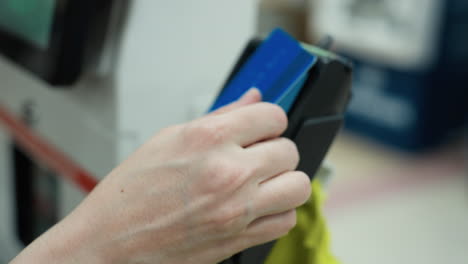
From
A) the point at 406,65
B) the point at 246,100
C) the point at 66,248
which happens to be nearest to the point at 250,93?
the point at 246,100

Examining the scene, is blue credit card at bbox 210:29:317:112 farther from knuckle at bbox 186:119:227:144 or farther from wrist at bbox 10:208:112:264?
wrist at bbox 10:208:112:264

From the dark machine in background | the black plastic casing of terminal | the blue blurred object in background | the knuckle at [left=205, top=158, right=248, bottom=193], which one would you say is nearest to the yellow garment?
the black plastic casing of terminal

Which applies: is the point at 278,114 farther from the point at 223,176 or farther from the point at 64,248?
the point at 64,248

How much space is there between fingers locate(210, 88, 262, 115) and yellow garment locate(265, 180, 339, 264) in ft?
0.45

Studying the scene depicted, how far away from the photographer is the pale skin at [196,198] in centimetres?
49

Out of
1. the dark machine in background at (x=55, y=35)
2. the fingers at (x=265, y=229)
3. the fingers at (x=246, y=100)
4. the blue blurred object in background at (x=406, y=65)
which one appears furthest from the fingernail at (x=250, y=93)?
the blue blurred object in background at (x=406, y=65)

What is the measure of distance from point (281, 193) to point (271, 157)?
0.03 m

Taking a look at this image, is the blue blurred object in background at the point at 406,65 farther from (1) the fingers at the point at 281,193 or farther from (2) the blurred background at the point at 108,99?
(1) the fingers at the point at 281,193

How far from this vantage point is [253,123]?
51 centimetres

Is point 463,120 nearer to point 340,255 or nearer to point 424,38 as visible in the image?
point 424,38

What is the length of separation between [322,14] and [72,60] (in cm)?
237

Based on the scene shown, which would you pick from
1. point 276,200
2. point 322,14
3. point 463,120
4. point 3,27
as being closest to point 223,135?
point 276,200

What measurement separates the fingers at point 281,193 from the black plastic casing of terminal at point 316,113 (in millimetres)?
47

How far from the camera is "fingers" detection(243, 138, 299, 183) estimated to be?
501mm
